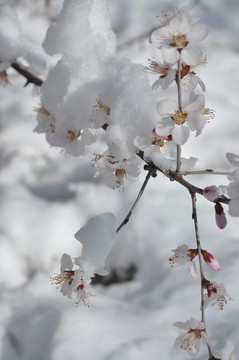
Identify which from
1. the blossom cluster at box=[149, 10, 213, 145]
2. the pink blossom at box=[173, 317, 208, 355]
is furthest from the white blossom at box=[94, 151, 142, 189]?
the pink blossom at box=[173, 317, 208, 355]

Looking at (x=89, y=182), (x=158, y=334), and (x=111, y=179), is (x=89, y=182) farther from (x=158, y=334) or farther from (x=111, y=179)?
(x=111, y=179)

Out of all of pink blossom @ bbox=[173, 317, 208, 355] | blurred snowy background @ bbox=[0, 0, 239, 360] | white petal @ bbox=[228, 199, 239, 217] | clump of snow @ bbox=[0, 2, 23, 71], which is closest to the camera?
white petal @ bbox=[228, 199, 239, 217]

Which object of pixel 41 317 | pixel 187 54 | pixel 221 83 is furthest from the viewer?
pixel 221 83

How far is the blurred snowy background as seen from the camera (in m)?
1.60

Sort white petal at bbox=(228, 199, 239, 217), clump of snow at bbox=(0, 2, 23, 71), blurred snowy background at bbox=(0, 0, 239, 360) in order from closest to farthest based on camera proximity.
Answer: white petal at bbox=(228, 199, 239, 217), clump of snow at bbox=(0, 2, 23, 71), blurred snowy background at bbox=(0, 0, 239, 360)

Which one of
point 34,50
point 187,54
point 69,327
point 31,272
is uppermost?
point 34,50

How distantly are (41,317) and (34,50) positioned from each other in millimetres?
1067

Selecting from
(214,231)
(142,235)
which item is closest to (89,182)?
(142,235)

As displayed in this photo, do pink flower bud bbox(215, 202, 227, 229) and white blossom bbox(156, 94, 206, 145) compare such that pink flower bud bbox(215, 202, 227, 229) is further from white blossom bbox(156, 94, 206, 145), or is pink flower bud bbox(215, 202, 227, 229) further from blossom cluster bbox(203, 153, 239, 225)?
white blossom bbox(156, 94, 206, 145)

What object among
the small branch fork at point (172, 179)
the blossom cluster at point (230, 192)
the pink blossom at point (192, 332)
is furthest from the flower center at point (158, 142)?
the pink blossom at point (192, 332)

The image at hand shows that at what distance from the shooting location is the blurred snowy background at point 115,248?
1.60 m

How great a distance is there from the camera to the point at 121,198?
8.54ft

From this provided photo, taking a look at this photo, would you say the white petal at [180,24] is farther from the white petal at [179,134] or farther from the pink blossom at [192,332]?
the pink blossom at [192,332]

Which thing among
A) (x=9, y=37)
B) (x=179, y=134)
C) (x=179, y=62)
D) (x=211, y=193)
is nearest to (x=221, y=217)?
(x=211, y=193)
